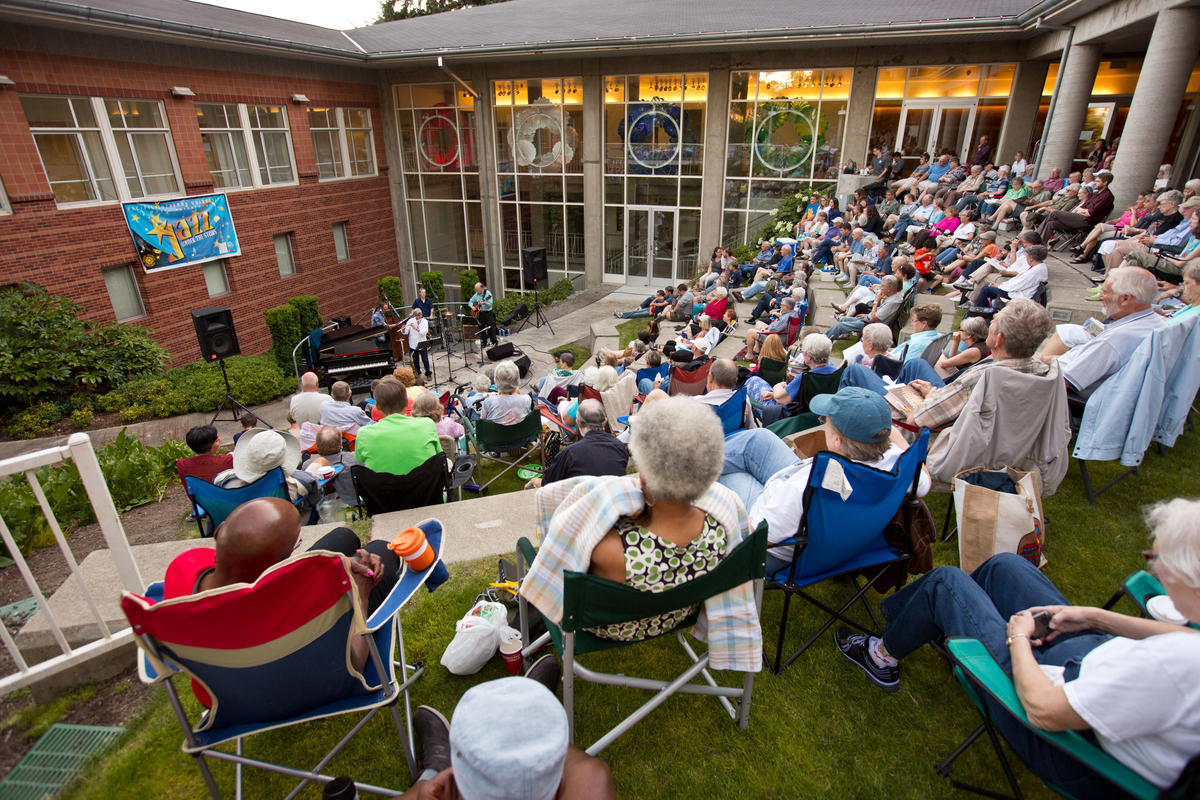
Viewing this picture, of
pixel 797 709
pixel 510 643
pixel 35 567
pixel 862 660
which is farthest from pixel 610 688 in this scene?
pixel 35 567

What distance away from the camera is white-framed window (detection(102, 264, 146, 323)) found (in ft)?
38.9

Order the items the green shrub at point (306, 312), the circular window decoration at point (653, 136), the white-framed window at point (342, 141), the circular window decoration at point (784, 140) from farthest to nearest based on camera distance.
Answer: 1. the white-framed window at point (342, 141)
2. the circular window decoration at point (653, 136)
3. the circular window decoration at point (784, 140)
4. the green shrub at point (306, 312)

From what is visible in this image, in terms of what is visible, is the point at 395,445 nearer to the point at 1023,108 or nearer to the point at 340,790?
the point at 340,790

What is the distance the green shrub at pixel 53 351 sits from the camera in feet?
31.2

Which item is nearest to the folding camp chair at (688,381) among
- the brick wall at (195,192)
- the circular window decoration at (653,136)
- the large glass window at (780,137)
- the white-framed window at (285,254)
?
the large glass window at (780,137)

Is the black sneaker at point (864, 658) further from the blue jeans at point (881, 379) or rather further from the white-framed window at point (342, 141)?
the white-framed window at point (342, 141)

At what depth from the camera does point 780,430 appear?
161 inches

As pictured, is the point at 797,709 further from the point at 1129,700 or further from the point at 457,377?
the point at 457,377

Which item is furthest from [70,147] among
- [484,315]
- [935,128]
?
[935,128]

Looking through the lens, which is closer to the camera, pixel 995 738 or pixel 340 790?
pixel 340 790

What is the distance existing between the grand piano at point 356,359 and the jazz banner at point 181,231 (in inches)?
137

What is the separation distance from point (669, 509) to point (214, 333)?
10.5 meters

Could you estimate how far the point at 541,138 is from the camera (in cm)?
1800

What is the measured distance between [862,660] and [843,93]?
52.5ft
